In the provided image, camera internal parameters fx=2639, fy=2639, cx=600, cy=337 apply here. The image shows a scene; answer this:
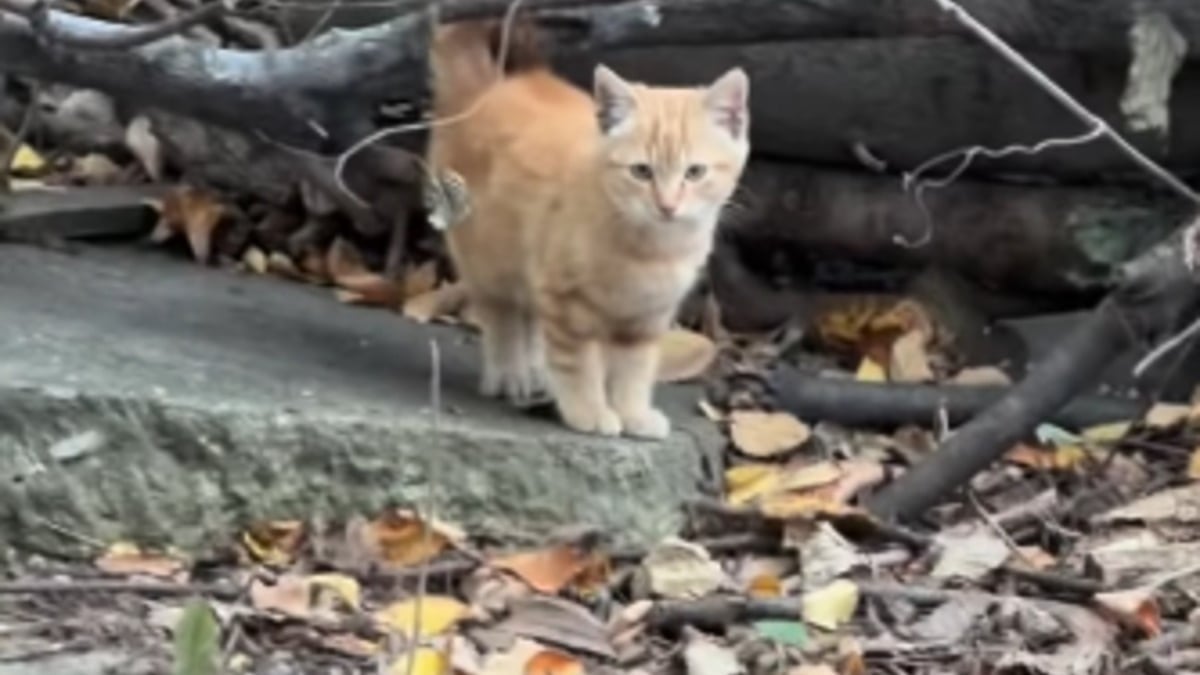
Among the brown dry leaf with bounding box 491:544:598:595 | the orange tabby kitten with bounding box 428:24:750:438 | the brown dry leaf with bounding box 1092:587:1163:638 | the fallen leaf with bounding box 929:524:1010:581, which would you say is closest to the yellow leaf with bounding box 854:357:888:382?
the orange tabby kitten with bounding box 428:24:750:438

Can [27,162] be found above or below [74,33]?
below

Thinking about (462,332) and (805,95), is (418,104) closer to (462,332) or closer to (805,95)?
(462,332)

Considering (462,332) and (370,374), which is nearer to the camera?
(370,374)

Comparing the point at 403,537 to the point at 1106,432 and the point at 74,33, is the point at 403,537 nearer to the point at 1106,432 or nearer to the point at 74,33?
the point at 74,33

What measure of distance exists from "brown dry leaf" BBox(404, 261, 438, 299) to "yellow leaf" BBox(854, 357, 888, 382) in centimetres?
92

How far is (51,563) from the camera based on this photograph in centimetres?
420

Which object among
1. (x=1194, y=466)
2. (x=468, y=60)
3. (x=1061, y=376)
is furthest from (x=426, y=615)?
(x=1194, y=466)

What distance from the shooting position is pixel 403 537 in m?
4.31

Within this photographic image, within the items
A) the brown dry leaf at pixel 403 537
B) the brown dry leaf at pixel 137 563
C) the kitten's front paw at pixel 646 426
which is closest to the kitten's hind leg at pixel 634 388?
the kitten's front paw at pixel 646 426

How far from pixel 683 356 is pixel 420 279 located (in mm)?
630

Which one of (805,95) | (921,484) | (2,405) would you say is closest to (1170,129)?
(805,95)

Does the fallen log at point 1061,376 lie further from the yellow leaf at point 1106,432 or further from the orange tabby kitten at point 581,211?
the orange tabby kitten at point 581,211

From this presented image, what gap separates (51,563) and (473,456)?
710 millimetres

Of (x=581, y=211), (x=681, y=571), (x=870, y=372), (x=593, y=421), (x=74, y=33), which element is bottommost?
(x=870, y=372)
